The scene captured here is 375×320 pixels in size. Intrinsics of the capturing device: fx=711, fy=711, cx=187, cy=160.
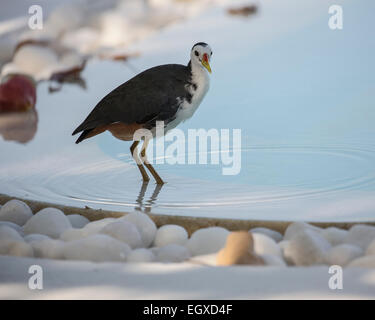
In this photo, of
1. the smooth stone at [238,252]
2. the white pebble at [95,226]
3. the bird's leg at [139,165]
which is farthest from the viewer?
the bird's leg at [139,165]

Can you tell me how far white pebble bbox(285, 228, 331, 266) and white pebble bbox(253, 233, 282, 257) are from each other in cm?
3

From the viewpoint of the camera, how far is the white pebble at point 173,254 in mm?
1387

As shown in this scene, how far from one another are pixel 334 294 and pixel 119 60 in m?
2.65

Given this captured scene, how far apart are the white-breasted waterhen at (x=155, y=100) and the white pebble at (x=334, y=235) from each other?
1.91ft

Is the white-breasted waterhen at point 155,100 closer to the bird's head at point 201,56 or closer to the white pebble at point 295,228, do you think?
the bird's head at point 201,56


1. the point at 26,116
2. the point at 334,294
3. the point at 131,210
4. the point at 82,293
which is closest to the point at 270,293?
the point at 334,294

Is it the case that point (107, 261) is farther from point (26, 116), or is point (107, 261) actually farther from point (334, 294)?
point (26, 116)

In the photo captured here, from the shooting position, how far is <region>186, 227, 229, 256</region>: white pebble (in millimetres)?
1437

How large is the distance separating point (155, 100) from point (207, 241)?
1.81 ft

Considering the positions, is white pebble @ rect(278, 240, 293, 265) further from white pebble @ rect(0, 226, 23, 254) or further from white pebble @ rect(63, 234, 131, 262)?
white pebble @ rect(0, 226, 23, 254)

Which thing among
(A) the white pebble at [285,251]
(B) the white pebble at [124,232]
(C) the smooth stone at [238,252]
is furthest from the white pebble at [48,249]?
(A) the white pebble at [285,251]

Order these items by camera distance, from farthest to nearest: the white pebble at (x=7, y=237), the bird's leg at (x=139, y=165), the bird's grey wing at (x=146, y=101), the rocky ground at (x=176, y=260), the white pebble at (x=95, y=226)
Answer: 1. the bird's leg at (x=139, y=165)
2. the bird's grey wing at (x=146, y=101)
3. the white pebble at (x=95, y=226)
4. the white pebble at (x=7, y=237)
5. the rocky ground at (x=176, y=260)

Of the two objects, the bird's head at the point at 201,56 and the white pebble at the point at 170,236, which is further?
the bird's head at the point at 201,56

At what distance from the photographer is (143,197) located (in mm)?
1810
